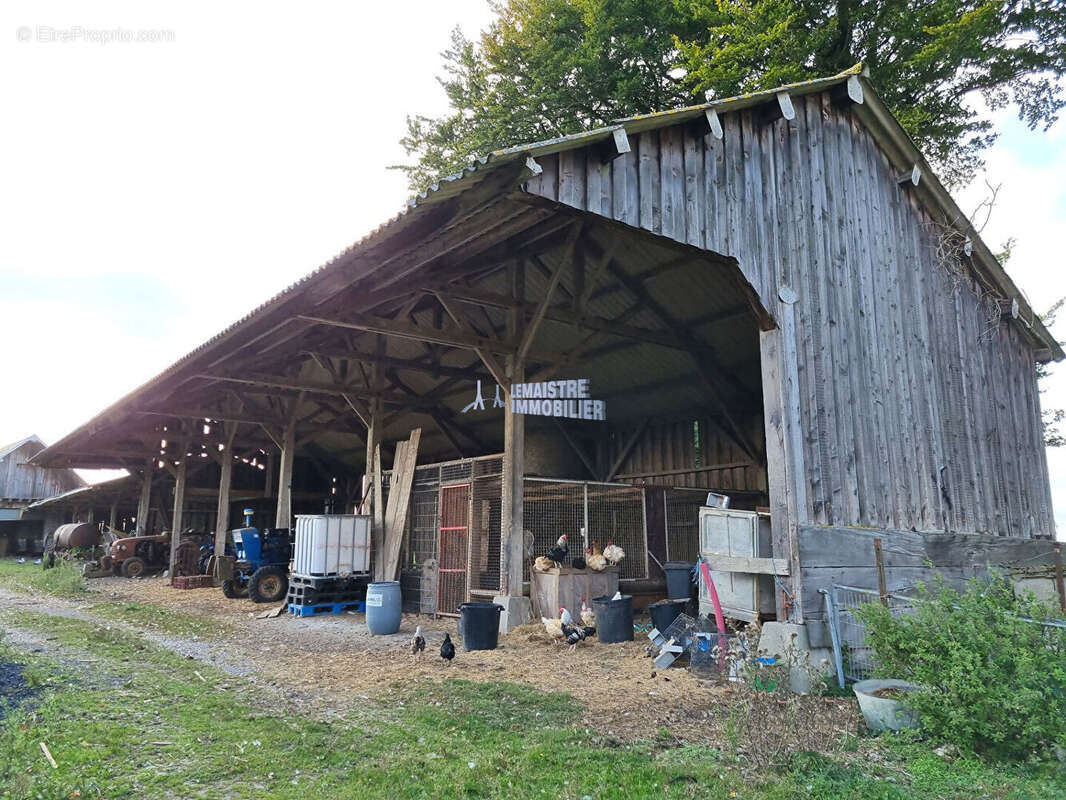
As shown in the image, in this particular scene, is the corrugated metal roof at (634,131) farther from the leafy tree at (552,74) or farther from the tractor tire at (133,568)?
the tractor tire at (133,568)

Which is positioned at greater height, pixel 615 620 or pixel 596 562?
pixel 596 562

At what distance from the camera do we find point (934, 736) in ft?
15.4

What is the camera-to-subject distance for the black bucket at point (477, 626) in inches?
344

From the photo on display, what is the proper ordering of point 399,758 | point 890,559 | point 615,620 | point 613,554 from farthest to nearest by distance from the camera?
point 613,554 < point 615,620 < point 890,559 < point 399,758

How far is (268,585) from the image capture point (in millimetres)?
14516

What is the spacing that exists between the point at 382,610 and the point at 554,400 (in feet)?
16.3

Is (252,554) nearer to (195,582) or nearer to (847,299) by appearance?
(195,582)

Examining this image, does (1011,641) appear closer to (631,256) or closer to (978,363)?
(978,363)

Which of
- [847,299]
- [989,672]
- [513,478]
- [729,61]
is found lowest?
[989,672]

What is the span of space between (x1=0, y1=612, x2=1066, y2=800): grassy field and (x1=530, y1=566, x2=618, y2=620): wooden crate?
3679mm

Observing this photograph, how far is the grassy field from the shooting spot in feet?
12.9

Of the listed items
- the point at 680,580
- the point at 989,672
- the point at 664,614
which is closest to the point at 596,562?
→ the point at 680,580

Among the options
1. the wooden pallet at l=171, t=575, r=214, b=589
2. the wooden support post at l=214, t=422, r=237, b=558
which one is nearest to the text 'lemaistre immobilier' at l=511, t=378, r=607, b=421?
the wooden support post at l=214, t=422, r=237, b=558

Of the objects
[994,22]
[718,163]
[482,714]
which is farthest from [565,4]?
[482,714]
